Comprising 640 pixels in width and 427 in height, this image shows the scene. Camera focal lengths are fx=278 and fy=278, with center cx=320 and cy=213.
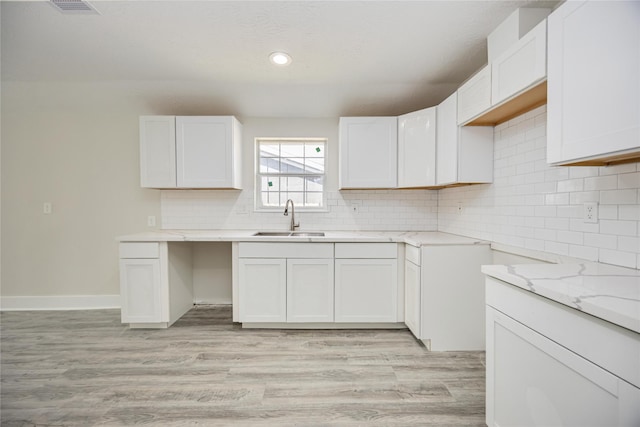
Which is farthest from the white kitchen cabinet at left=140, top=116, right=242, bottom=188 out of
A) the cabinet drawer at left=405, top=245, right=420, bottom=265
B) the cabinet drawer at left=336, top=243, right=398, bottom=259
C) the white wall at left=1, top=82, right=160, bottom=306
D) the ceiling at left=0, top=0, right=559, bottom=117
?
the cabinet drawer at left=405, top=245, right=420, bottom=265

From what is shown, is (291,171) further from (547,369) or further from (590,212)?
(547,369)

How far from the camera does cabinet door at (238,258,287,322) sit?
2643mm

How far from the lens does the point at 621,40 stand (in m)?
1.04

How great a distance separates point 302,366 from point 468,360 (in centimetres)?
128

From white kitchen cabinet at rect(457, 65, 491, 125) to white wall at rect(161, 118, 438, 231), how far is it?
1.27m

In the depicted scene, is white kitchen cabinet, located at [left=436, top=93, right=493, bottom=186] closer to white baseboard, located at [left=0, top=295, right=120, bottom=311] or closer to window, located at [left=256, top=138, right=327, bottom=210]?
window, located at [left=256, top=138, right=327, bottom=210]

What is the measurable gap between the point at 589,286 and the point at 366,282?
1.73 meters

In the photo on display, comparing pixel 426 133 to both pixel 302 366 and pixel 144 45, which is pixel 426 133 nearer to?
pixel 302 366

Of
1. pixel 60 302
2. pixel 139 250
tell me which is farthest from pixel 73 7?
pixel 60 302

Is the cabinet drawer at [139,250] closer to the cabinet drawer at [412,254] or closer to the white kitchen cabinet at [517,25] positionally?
the cabinet drawer at [412,254]

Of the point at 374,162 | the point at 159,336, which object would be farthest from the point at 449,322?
the point at 159,336

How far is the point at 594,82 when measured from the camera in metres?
1.12

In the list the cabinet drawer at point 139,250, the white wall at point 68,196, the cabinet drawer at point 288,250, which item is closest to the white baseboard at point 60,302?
the white wall at point 68,196

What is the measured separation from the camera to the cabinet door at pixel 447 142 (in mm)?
2326
